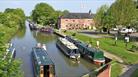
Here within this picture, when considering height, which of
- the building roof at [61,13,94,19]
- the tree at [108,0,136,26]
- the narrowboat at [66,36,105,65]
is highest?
the tree at [108,0,136,26]

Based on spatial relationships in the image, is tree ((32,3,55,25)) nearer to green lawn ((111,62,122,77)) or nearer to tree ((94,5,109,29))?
tree ((94,5,109,29))

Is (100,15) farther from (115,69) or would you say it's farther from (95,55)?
(115,69)

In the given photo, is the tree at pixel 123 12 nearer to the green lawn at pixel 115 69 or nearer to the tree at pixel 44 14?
the green lawn at pixel 115 69

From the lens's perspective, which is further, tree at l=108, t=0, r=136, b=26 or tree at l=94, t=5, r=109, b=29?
tree at l=94, t=5, r=109, b=29

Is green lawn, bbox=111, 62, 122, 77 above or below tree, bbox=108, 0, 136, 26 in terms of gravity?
below

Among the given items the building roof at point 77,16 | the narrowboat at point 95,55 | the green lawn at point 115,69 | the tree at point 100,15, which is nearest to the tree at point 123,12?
the tree at point 100,15

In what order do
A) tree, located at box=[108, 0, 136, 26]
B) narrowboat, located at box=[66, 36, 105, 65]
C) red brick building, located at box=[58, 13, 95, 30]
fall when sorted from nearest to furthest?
narrowboat, located at box=[66, 36, 105, 65] → tree, located at box=[108, 0, 136, 26] → red brick building, located at box=[58, 13, 95, 30]

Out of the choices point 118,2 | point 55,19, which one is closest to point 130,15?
point 118,2

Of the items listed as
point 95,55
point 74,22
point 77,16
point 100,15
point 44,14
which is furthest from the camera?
point 44,14

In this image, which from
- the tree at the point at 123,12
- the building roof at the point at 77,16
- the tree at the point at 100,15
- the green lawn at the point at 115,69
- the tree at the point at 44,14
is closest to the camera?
the green lawn at the point at 115,69

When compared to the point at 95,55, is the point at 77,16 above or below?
above

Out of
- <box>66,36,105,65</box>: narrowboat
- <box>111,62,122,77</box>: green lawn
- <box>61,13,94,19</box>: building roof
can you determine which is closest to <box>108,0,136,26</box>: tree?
<box>66,36,105,65</box>: narrowboat

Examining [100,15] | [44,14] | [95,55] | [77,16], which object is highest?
[100,15]

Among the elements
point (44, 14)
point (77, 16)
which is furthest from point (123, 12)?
point (44, 14)
